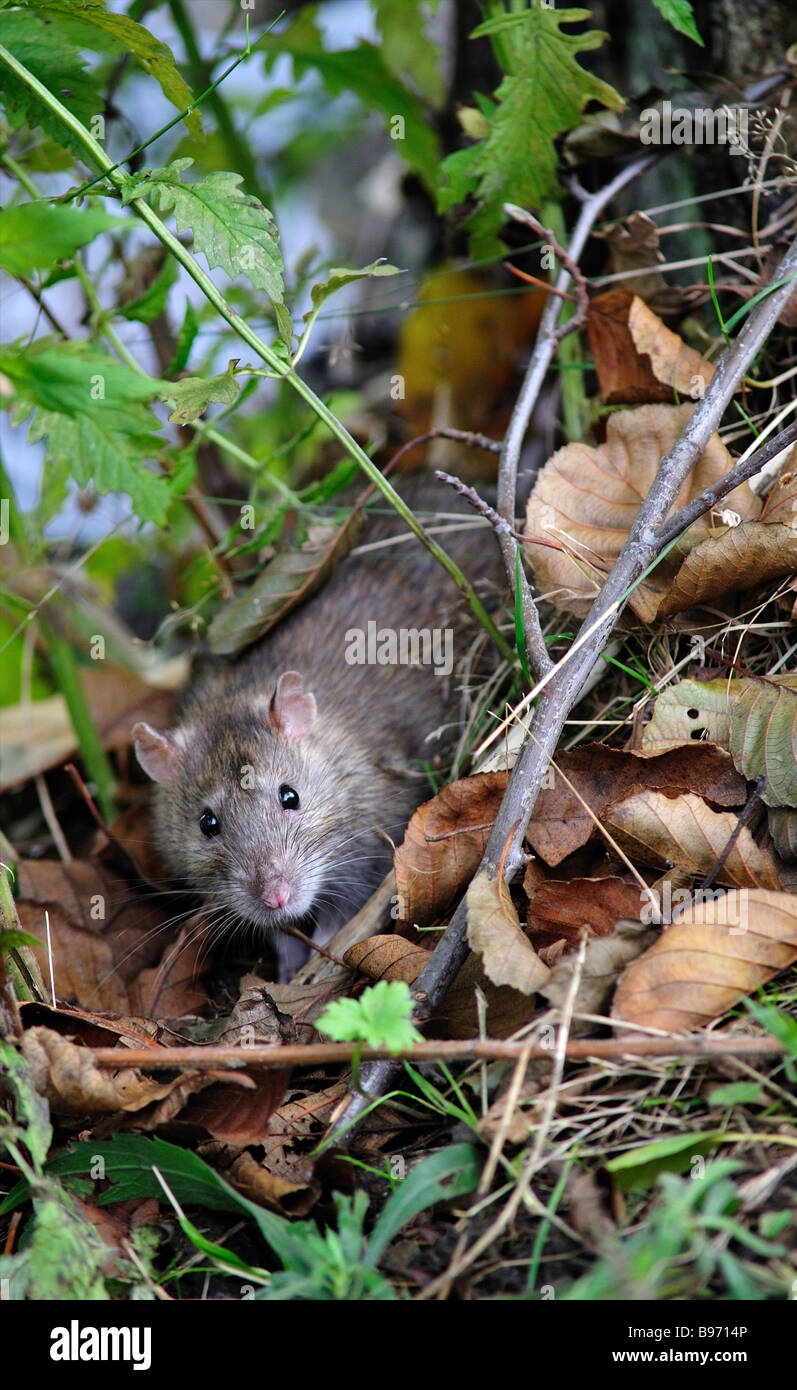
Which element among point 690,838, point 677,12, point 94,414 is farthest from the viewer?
point 677,12

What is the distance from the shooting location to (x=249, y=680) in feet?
15.1

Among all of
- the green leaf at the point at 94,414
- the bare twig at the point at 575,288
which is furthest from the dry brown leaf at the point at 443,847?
the bare twig at the point at 575,288

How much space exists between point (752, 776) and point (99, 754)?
2768 mm

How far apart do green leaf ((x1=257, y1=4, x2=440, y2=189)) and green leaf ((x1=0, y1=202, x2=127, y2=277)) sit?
106 inches

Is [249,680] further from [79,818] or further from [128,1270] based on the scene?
[128,1270]

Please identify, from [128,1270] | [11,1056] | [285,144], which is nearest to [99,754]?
[11,1056]

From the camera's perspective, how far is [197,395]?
3082 millimetres

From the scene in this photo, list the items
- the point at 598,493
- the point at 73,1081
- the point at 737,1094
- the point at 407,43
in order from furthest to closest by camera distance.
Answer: the point at 407,43 → the point at 598,493 → the point at 73,1081 → the point at 737,1094

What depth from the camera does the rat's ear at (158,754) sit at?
4254 millimetres

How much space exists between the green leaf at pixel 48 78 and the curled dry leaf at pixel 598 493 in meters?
1.71

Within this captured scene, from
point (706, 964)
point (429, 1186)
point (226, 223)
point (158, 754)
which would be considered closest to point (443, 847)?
point (706, 964)

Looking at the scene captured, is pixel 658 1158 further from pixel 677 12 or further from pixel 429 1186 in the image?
pixel 677 12

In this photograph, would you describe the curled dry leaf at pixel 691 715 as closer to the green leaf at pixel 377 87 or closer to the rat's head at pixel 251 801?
the rat's head at pixel 251 801

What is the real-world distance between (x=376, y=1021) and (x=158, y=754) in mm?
2252
